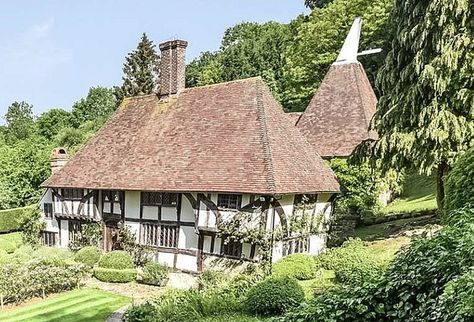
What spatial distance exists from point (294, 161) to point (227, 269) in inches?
200

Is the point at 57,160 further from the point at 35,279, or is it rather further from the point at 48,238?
the point at 35,279

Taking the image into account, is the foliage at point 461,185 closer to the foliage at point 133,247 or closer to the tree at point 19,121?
the foliage at point 133,247

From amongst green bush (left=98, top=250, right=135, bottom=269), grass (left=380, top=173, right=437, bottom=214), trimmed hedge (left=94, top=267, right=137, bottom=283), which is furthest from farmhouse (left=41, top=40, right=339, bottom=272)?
grass (left=380, top=173, right=437, bottom=214)

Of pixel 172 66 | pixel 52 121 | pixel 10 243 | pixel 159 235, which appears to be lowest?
pixel 10 243

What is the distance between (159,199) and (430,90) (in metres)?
11.6

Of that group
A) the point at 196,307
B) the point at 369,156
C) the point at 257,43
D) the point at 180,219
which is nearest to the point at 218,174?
the point at 180,219

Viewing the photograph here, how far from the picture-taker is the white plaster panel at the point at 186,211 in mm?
19469

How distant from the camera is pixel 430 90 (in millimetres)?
16047

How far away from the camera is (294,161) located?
19391mm

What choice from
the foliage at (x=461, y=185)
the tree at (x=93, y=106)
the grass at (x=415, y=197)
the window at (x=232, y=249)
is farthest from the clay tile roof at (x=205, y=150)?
the tree at (x=93, y=106)

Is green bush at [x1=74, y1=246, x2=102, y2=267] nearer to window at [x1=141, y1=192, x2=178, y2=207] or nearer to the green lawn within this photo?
the green lawn

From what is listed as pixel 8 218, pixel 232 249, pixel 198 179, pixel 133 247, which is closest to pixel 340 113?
pixel 198 179

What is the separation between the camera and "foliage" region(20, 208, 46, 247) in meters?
25.9

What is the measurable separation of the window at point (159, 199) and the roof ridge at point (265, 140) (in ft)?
14.2
